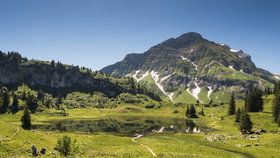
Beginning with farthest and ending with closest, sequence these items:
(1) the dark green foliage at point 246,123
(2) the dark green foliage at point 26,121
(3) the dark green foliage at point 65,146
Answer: (1) the dark green foliage at point 246,123 → (2) the dark green foliage at point 26,121 → (3) the dark green foliage at point 65,146

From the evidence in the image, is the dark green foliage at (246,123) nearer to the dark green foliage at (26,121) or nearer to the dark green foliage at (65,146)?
the dark green foliage at (65,146)

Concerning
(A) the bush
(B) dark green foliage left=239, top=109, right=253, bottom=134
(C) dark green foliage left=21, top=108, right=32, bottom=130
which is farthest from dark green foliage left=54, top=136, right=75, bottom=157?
(B) dark green foliage left=239, top=109, right=253, bottom=134

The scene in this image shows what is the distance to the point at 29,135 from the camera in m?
96.8

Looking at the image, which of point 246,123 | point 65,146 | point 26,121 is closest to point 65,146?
point 65,146

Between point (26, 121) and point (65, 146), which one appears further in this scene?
point (26, 121)

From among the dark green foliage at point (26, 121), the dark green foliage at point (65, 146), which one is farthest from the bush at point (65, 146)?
the dark green foliage at point (26, 121)

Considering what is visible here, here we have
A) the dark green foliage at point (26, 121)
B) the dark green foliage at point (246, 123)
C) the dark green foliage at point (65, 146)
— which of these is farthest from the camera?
the dark green foliage at point (246, 123)

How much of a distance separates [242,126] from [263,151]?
4665cm

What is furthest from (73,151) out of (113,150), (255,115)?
(255,115)

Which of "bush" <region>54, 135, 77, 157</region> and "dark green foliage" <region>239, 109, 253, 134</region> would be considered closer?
"bush" <region>54, 135, 77, 157</region>

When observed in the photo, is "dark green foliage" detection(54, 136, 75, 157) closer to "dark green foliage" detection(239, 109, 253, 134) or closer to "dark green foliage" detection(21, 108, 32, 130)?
"dark green foliage" detection(21, 108, 32, 130)

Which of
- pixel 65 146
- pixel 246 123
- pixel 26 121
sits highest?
pixel 26 121

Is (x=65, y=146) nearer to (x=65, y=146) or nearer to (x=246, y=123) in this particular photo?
(x=65, y=146)

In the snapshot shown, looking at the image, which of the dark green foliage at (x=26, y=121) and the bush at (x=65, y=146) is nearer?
the bush at (x=65, y=146)
